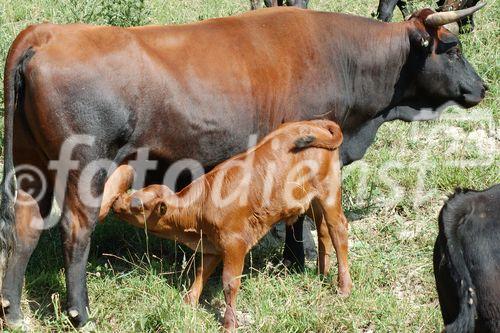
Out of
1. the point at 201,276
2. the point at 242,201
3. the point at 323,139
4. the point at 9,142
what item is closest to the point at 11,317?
the point at 9,142

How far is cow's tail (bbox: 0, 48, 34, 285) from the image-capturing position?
6660 millimetres

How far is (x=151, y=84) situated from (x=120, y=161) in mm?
608

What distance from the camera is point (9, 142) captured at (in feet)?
21.9

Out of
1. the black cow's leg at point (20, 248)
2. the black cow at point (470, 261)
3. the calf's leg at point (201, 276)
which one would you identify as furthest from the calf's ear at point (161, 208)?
the black cow at point (470, 261)

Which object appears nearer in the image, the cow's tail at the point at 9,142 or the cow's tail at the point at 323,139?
the cow's tail at the point at 9,142

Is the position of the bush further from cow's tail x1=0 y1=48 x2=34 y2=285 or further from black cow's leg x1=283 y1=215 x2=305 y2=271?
cow's tail x1=0 y1=48 x2=34 y2=285

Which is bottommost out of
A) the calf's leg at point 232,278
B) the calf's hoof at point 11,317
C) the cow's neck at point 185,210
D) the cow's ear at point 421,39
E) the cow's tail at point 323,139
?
the calf's hoof at point 11,317

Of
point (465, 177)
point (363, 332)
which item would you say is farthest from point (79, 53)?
point (465, 177)

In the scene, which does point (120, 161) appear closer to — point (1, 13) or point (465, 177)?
point (465, 177)

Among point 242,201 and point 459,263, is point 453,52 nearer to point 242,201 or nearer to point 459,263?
point 242,201

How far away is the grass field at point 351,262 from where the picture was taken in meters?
6.92

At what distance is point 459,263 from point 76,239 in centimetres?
282

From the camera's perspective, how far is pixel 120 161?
7.00 m

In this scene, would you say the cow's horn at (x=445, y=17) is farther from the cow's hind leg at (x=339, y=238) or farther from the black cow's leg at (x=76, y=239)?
the black cow's leg at (x=76, y=239)
